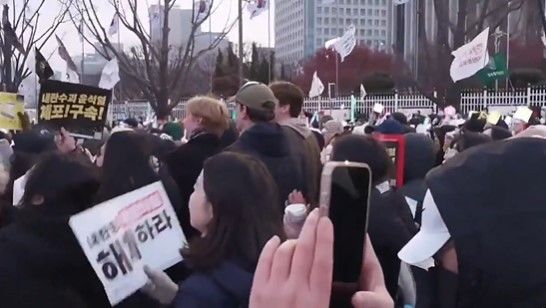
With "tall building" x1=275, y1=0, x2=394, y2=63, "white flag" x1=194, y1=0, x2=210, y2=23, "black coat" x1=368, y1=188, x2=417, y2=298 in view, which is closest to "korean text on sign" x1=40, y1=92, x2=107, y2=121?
"black coat" x1=368, y1=188, x2=417, y2=298

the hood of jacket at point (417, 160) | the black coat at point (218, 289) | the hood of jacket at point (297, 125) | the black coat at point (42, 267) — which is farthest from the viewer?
the hood of jacket at point (417, 160)

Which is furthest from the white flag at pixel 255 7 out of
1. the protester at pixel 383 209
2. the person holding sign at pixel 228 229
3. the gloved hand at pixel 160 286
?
the person holding sign at pixel 228 229

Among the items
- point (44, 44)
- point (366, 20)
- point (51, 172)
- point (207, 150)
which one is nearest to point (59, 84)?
point (207, 150)

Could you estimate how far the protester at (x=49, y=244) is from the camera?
3209mm

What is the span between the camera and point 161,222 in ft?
11.2

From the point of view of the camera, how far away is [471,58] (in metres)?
14.9

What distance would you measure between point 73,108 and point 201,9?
13053mm

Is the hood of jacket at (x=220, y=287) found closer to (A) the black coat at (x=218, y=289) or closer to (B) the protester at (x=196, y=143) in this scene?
(A) the black coat at (x=218, y=289)

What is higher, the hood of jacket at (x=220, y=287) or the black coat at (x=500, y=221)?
the black coat at (x=500, y=221)

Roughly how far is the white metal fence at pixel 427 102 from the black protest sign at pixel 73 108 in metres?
15.2

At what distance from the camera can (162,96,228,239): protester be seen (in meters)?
5.41

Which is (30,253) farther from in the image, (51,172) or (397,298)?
(397,298)

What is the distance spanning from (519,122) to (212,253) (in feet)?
27.1

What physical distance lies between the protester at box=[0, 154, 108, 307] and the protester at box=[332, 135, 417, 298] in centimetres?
135
